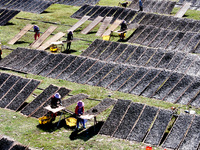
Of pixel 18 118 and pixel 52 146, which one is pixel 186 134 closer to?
pixel 52 146

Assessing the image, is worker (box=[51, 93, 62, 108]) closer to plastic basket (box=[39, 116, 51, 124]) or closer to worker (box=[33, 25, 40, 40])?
plastic basket (box=[39, 116, 51, 124])

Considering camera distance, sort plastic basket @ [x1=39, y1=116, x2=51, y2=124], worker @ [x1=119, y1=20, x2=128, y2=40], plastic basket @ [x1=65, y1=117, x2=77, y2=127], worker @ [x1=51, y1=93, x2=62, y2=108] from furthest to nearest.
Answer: worker @ [x1=119, y1=20, x2=128, y2=40] < worker @ [x1=51, y1=93, x2=62, y2=108] < plastic basket @ [x1=39, y1=116, x2=51, y2=124] < plastic basket @ [x1=65, y1=117, x2=77, y2=127]

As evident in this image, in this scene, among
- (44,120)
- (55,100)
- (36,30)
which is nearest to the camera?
(44,120)

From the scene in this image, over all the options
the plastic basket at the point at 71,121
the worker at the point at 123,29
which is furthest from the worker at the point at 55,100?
the worker at the point at 123,29

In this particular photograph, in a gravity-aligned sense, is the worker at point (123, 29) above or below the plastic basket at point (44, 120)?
above

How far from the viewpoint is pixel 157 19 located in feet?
102

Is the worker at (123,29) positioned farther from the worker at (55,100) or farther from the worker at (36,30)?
the worker at (55,100)

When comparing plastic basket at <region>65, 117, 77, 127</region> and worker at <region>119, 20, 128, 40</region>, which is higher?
worker at <region>119, 20, 128, 40</region>

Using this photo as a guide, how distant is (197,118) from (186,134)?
0.97 metres

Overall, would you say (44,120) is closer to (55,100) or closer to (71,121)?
(55,100)

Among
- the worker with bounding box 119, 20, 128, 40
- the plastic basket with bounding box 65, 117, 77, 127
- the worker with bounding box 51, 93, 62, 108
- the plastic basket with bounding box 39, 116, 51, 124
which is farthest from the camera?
the worker with bounding box 119, 20, 128, 40

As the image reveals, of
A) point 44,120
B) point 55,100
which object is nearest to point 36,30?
point 55,100

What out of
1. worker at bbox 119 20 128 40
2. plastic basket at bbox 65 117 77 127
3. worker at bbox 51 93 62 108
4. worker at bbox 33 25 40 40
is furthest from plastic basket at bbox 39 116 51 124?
worker at bbox 119 20 128 40

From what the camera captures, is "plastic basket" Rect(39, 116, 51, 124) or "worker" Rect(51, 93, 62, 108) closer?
"plastic basket" Rect(39, 116, 51, 124)
